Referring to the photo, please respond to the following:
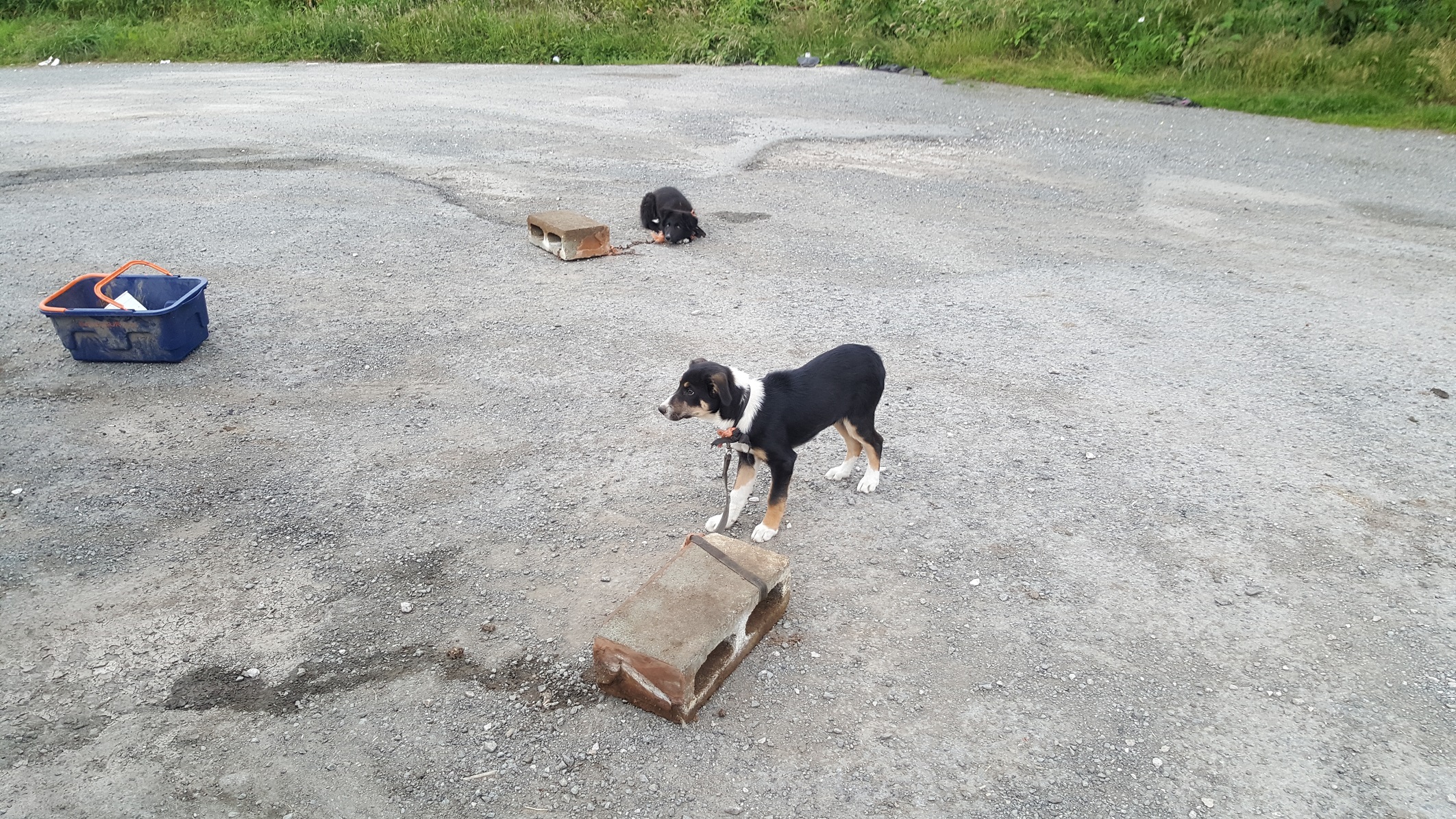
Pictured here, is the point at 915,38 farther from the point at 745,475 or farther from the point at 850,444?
the point at 745,475

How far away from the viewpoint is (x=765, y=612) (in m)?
3.81

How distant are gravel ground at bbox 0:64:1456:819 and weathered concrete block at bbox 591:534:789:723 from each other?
0.39 ft

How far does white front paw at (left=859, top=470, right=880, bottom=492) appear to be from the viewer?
483 cm

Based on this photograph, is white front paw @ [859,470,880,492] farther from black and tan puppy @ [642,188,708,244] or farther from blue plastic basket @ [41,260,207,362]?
blue plastic basket @ [41,260,207,362]

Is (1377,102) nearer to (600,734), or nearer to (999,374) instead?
(999,374)

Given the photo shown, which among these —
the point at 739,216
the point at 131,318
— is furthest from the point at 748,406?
the point at 739,216

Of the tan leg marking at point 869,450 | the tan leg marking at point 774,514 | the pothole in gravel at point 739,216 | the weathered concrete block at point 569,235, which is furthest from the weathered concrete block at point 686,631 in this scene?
the pothole in gravel at point 739,216

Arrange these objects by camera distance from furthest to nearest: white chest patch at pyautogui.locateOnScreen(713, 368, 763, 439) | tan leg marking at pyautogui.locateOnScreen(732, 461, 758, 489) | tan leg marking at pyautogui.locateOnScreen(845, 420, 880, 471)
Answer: tan leg marking at pyautogui.locateOnScreen(845, 420, 880, 471) < tan leg marking at pyautogui.locateOnScreen(732, 461, 758, 489) < white chest patch at pyautogui.locateOnScreen(713, 368, 763, 439)

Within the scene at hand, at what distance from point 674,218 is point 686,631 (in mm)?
5350

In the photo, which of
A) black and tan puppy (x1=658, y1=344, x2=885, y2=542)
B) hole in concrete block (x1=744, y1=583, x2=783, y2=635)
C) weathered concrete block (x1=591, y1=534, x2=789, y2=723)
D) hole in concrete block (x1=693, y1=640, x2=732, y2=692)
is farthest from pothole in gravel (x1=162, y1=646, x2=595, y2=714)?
black and tan puppy (x1=658, y1=344, x2=885, y2=542)

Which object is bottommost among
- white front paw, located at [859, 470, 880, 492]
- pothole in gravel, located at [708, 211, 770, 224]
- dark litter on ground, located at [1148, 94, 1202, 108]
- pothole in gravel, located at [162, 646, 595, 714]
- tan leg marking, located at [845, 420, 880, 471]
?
pothole in gravel, located at [162, 646, 595, 714]

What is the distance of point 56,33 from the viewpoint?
19375 millimetres

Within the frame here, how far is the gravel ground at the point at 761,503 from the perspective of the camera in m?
3.25

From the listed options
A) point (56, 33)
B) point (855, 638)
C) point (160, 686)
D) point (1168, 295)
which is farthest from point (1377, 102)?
point (56, 33)
